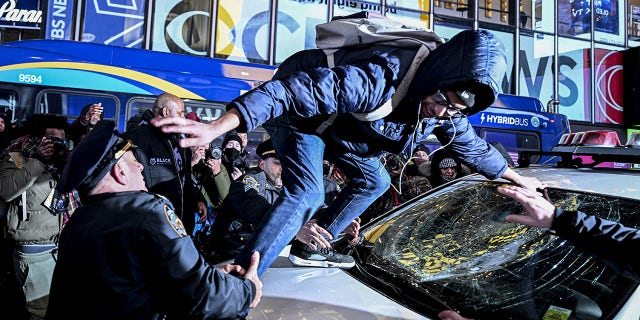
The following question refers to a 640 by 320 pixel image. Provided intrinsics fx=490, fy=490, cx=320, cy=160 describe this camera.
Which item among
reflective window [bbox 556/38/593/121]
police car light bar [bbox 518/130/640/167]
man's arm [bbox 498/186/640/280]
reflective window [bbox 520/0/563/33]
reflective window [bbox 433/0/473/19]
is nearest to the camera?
man's arm [bbox 498/186/640/280]

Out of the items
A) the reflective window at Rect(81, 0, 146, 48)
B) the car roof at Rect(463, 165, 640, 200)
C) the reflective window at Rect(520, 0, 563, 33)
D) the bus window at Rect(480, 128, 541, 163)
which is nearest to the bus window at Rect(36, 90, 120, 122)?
the reflective window at Rect(81, 0, 146, 48)

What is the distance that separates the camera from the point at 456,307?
1705mm

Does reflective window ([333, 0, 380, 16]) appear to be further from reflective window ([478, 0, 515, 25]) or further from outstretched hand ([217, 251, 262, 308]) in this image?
outstretched hand ([217, 251, 262, 308])

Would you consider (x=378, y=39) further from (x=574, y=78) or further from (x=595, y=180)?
(x=574, y=78)

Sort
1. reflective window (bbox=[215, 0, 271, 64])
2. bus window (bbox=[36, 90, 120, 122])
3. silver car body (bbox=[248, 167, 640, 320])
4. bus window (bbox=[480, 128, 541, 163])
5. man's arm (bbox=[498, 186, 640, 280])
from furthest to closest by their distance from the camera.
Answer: reflective window (bbox=[215, 0, 271, 64]) < bus window (bbox=[480, 128, 541, 163]) < bus window (bbox=[36, 90, 120, 122]) < silver car body (bbox=[248, 167, 640, 320]) < man's arm (bbox=[498, 186, 640, 280])

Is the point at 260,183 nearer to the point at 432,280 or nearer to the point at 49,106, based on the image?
the point at 432,280

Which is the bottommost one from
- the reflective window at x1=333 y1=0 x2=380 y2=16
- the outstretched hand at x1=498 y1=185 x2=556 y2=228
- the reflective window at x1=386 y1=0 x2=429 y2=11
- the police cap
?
the outstretched hand at x1=498 y1=185 x2=556 y2=228

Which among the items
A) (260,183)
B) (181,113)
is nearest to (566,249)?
(260,183)

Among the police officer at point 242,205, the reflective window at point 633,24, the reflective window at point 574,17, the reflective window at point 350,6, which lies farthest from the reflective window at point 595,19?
the police officer at point 242,205

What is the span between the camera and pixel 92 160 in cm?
159

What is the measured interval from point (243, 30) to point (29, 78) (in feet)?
15.9

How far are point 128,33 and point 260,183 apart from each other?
697 cm

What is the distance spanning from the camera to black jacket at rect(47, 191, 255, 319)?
155cm

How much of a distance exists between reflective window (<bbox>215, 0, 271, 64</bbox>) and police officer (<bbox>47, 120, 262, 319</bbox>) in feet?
28.8
